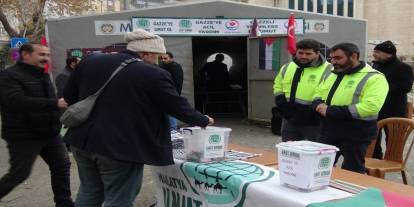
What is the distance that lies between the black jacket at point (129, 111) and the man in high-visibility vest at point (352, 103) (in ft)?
4.54

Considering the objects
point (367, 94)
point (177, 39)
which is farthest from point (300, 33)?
point (367, 94)

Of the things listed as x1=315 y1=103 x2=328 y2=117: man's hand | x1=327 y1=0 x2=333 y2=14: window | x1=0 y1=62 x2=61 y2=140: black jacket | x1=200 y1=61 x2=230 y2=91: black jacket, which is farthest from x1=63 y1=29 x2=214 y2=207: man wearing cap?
x1=327 y1=0 x2=333 y2=14: window

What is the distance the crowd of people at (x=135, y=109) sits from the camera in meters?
2.84

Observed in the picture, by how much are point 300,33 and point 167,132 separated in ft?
25.4

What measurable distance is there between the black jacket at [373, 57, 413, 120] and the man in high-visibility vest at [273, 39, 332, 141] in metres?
1.44

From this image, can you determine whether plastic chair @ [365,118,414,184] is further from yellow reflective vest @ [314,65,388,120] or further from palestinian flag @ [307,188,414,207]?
palestinian flag @ [307,188,414,207]

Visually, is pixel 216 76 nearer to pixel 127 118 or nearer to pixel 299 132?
pixel 299 132

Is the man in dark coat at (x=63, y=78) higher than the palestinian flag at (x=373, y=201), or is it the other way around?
the man in dark coat at (x=63, y=78)

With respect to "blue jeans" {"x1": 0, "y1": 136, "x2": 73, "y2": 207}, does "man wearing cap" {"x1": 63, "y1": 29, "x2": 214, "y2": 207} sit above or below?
above

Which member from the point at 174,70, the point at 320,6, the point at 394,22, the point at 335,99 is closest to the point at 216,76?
the point at 174,70

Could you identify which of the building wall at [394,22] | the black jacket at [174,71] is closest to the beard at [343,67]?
the black jacket at [174,71]

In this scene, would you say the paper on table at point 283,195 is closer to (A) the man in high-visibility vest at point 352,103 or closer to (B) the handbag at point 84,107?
(B) the handbag at point 84,107

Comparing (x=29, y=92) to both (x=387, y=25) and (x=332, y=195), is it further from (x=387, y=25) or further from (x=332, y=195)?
(x=387, y=25)

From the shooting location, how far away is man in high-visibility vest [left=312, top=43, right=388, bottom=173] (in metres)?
3.62
